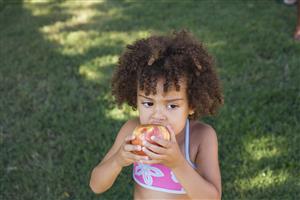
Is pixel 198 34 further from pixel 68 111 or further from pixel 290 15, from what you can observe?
pixel 68 111

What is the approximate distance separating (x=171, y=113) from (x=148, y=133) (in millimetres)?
192

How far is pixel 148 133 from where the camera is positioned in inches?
73.4

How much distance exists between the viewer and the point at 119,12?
580cm

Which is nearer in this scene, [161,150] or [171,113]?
[161,150]

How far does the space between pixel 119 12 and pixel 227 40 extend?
1.45m

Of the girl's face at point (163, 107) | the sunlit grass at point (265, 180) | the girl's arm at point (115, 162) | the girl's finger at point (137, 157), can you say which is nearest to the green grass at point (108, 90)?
the sunlit grass at point (265, 180)

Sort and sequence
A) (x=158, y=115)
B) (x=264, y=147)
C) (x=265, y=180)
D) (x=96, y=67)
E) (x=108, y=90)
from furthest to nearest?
(x=96, y=67)
(x=108, y=90)
(x=264, y=147)
(x=265, y=180)
(x=158, y=115)

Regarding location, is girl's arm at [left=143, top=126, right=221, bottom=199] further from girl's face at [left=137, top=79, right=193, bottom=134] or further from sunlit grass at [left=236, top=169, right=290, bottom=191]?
sunlit grass at [left=236, top=169, right=290, bottom=191]

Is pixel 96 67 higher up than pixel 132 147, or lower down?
lower down

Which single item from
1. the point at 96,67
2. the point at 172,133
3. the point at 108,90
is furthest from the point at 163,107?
the point at 96,67

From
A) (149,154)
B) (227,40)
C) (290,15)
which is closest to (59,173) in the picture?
(149,154)

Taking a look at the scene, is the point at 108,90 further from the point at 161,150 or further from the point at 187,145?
the point at 161,150

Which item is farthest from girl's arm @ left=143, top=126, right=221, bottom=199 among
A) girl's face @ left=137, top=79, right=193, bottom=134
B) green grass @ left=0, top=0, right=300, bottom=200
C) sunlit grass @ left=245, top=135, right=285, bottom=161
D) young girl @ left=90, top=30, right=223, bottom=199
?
sunlit grass @ left=245, top=135, right=285, bottom=161

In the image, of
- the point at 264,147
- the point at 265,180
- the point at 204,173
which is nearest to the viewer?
the point at 204,173
